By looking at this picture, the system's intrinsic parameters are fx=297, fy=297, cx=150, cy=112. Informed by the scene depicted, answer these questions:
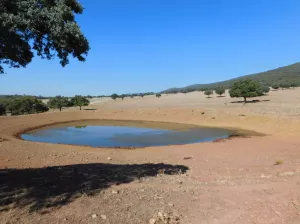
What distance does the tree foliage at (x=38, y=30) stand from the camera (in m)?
5.95

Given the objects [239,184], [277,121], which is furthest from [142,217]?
[277,121]

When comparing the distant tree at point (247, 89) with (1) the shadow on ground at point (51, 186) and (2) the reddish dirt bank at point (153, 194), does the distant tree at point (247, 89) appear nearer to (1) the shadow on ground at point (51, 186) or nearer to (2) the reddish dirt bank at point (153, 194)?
(2) the reddish dirt bank at point (153, 194)

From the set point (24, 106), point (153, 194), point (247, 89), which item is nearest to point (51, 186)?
point (153, 194)

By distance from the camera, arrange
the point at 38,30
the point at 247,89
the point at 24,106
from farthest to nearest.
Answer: the point at 24,106, the point at 247,89, the point at 38,30

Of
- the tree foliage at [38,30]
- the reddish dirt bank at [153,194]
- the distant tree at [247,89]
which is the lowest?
the reddish dirt bank at [153,194]

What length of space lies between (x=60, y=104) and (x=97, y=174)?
5615 centimetres

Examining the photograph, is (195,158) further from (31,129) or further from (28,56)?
(31,129)

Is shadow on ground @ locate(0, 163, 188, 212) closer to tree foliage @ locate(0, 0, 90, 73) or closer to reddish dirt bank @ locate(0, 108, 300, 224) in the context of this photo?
reddish dirt bank @ locate(0, 108, 300, 224)

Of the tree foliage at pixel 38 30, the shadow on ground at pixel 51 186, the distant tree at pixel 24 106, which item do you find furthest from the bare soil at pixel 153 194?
the distant tree at pixel 24 106

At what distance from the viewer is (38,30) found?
645 cm

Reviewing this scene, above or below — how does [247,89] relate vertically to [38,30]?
below

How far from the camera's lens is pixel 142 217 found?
5.58m

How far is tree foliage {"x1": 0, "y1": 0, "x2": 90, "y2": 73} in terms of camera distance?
5949 mm

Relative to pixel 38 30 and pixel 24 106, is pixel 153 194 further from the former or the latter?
pixel 24 106
